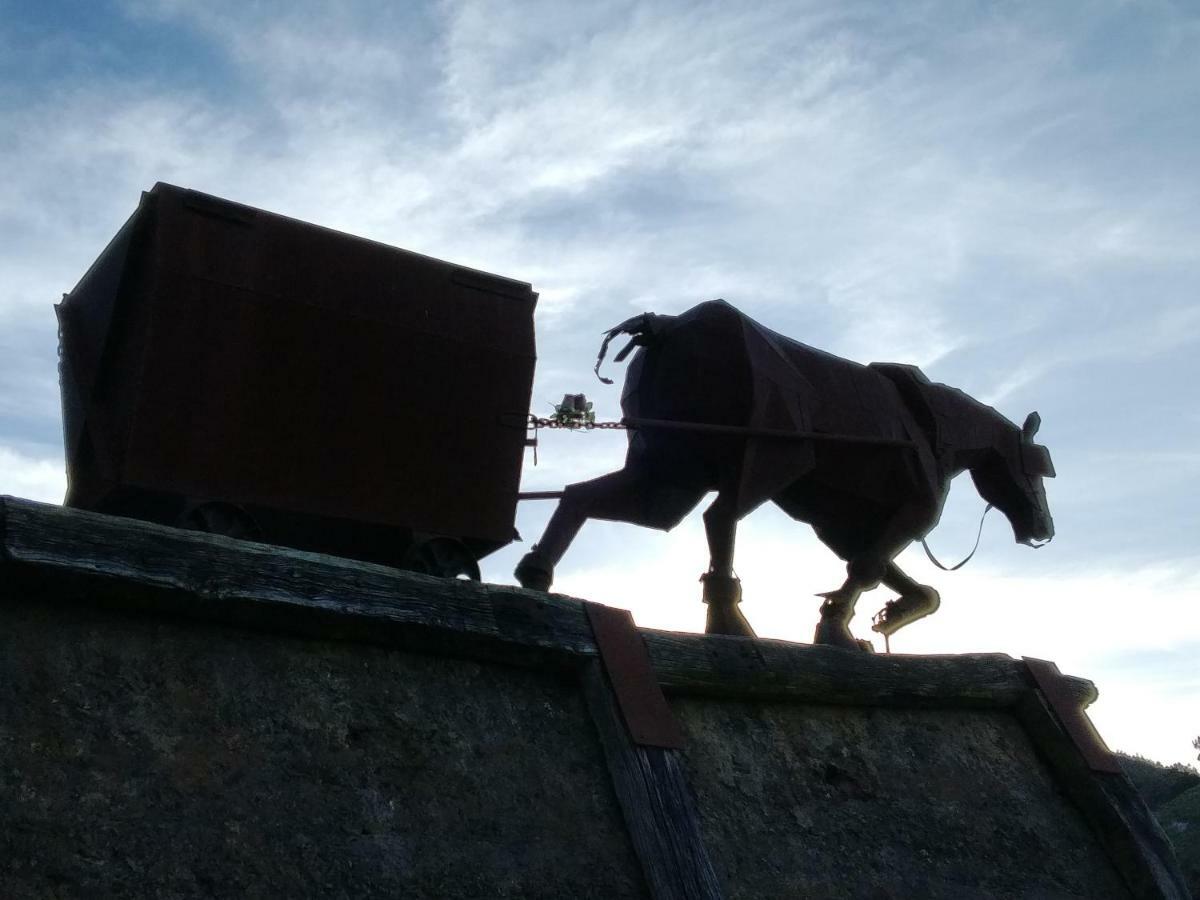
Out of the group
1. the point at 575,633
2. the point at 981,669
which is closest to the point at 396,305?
the point at 575,633

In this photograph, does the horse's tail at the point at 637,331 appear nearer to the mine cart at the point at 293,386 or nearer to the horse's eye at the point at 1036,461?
the mine cart at the point at 293,386

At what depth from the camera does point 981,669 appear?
18.5 ft

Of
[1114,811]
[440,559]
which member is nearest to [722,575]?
[440,559]

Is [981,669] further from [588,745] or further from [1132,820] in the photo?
[588,745]

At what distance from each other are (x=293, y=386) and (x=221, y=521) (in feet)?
1.87

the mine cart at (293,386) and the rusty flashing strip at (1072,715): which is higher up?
the mine cart at (293,386)

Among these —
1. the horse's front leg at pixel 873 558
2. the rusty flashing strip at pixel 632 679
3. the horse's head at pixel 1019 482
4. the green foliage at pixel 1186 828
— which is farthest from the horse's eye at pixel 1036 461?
the rusty flashing strip at pixel 632 679

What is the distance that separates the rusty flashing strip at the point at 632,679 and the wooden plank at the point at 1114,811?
6.89 ft

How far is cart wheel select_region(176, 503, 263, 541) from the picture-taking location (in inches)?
177

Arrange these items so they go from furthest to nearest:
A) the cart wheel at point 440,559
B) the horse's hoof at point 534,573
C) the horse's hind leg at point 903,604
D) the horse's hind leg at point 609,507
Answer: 1. the horse's hind leg at point 903,604
2. the horse's hind leg at point 609,507
3. the horse's hoof at point 534,573
4. the cart wheel at point 440,559

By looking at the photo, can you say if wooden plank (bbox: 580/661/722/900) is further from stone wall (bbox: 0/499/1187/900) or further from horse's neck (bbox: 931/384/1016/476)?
horse's neck (bbox: 931/384/1016/476)

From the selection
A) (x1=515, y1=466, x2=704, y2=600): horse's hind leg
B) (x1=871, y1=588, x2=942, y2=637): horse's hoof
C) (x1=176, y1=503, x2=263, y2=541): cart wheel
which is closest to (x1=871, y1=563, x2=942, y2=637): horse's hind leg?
(x1=871, y1=588, x2=942, y2=637): horse's hoof

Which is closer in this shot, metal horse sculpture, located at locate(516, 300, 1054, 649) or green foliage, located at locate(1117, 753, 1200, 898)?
metal horse sculpture, located at locate(516, 300, 1054, 649)

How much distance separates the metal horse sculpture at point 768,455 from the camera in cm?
594
